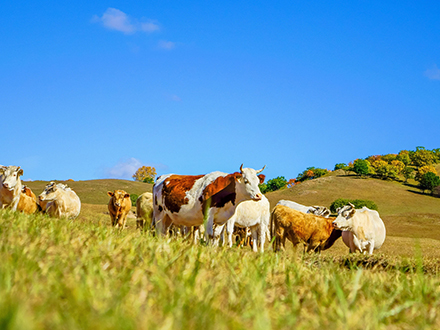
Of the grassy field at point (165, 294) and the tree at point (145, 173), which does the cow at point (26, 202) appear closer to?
the grassy field at point (165, 294)

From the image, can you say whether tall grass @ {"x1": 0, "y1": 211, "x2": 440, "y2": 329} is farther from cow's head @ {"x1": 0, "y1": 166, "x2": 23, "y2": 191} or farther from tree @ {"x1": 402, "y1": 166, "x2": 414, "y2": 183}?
tree @ {"x1": 402, "y1": 166, "x2": 414, "y2": 183}

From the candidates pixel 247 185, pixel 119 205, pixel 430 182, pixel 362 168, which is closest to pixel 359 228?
pixel 247 185

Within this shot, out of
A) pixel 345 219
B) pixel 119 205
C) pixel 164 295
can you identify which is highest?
pixel 119 205

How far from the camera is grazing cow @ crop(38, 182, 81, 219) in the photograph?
60.1 ft

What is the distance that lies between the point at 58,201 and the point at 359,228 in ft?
38.2

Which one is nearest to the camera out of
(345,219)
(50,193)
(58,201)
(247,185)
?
(247,185)

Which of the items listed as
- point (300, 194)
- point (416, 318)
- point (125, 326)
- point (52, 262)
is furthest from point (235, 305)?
point (300, 194)

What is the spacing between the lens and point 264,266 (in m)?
4.96

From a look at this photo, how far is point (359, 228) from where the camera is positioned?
57.6ft

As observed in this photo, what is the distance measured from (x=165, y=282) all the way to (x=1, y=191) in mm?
13583

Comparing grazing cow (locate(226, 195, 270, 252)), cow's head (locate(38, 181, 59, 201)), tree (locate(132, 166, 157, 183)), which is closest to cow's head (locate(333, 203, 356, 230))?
grazing cow (locate(226, 195, 270, 252))

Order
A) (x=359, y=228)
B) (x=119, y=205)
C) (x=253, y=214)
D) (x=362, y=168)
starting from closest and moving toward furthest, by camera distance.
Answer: (x=359, y=228)
(x=253, y=214)
(x=119, y=205)
(x=362, y=168)

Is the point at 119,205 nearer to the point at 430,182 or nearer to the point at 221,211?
the point at 221,211

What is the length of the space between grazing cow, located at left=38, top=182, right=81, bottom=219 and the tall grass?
45.8ft
